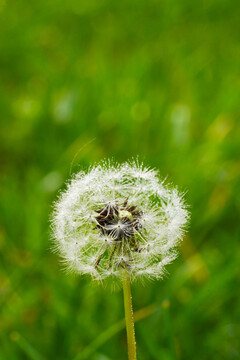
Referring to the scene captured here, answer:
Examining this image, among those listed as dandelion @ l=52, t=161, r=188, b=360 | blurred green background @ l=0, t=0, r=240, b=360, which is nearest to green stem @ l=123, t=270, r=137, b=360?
dandelion @ l=52, t=161, r=188, b=360

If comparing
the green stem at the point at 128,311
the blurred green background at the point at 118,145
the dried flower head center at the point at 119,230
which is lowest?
the green stem at the point at 128,311

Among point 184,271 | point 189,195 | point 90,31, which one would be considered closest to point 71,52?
point 90,31

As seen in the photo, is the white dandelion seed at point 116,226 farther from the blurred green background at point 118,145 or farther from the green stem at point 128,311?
the blurred green background at point 118,145

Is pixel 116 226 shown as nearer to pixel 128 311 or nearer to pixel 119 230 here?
pixel 119 230

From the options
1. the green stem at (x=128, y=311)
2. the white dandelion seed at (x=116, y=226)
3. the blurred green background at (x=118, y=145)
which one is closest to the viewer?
the green stem at (x=128, y=311)

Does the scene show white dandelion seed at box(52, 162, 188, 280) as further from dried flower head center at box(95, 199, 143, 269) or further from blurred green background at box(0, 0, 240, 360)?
blurred green background at box(0, 0, 240, 360)

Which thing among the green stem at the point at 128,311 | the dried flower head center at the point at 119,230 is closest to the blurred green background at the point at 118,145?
the dried flower head center at the point at 119,230

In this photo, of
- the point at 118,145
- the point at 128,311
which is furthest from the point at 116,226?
the point at 118,145
